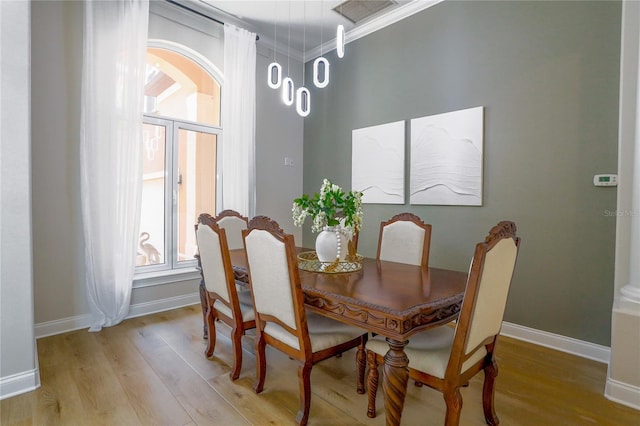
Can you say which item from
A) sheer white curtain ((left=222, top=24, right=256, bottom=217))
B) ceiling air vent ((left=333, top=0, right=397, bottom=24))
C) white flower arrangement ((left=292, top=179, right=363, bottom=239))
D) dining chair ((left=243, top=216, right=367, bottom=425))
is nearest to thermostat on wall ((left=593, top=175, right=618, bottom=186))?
white flower arrangement ((left=292, top=179, right=363, bottom=239))

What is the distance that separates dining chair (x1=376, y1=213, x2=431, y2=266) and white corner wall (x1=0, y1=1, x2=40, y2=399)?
91.8 inches

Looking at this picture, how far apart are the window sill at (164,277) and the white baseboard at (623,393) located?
3197 millimetres

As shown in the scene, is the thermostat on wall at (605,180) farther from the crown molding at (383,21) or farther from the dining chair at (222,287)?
the dining chair at (222,287)

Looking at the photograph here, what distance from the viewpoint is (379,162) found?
12.3ft

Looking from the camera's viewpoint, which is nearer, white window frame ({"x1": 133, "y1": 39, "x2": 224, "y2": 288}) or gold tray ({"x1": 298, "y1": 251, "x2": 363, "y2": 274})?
gold tray ({"x1": 298, "y1": 251, "x2": 363, "y2": 274})

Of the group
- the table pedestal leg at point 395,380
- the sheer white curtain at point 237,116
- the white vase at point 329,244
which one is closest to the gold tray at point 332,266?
the white vase at point 329,244

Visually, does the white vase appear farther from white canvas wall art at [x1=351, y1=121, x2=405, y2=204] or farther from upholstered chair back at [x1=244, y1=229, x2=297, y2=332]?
white canvas wall art at [x1=351, y1=121, x2=405, y2=204]

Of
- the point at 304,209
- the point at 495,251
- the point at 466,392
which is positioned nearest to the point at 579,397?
the point at 466,392

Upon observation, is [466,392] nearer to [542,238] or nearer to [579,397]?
[579,397]

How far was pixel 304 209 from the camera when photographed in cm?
204

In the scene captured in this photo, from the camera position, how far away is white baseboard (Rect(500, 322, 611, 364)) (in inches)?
93.4

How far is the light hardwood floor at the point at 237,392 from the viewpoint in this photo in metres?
1.73

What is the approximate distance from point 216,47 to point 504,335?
4280 millimetres

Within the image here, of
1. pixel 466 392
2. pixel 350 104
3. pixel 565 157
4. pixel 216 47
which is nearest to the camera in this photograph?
pixel 466 392
